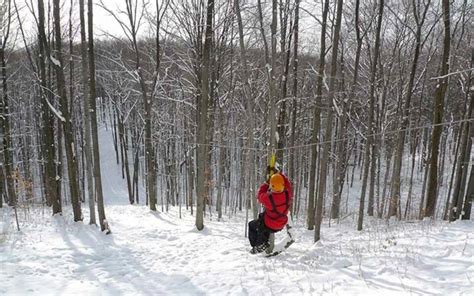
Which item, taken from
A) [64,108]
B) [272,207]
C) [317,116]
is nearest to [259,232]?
[272,207]

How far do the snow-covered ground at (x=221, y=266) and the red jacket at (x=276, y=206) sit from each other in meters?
0.73

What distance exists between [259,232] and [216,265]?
3.66ft

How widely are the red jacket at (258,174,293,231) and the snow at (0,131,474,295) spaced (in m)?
0.73

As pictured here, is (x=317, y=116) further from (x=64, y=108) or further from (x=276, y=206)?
(x=64, y=108)

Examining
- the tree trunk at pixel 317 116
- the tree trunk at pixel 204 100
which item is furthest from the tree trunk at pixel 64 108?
the tree trunk at pixel 317 116

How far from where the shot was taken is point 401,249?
21.1 ft

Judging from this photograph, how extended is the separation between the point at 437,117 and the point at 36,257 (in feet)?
34.7

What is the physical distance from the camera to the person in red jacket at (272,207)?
22.7 ft

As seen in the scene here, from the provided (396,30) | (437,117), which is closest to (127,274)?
(437,117)

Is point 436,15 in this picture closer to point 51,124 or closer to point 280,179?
point 280,179

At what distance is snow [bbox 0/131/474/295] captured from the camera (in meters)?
5.17

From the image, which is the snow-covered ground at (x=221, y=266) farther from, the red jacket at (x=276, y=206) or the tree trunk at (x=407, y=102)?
the tree trunk at (x=407, y=102)

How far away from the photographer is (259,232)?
761 centimetres

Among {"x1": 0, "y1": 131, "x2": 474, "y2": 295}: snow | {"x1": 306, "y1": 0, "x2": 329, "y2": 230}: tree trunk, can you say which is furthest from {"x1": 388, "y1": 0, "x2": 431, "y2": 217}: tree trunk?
{"x1": 0, "y1": 131, "x2": 474, "y2": 295}: snow
